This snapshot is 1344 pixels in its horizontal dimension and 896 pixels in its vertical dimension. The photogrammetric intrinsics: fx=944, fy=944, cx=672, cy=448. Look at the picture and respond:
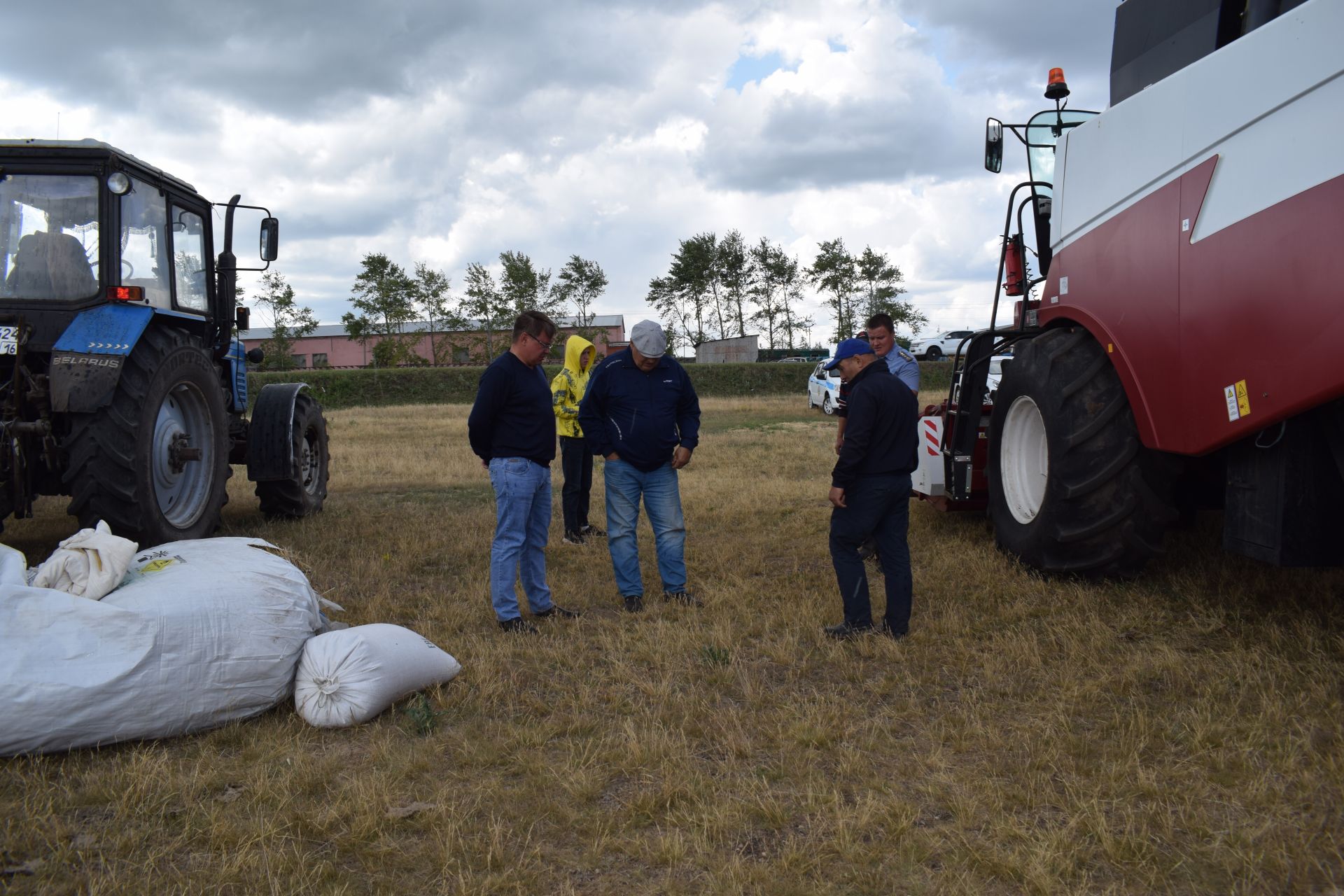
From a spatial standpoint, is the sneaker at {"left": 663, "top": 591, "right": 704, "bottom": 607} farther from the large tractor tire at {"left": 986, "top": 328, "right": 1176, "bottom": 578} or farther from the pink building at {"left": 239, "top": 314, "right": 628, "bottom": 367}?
the pink building at {"left": 239, "top": 314, "right": 628, "bottom": 367}

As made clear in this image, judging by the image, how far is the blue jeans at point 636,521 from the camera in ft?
18.1

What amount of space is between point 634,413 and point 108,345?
2.99 m

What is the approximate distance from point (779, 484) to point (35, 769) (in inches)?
318

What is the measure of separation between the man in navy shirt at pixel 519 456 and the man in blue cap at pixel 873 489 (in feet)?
5.17

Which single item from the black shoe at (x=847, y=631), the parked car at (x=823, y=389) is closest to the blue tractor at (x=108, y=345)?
the black shoe at (x=847, y=631)

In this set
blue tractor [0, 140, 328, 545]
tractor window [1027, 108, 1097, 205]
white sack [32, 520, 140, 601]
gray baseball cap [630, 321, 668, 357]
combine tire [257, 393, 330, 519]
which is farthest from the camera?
combine tire [257, 393, 330, 519]

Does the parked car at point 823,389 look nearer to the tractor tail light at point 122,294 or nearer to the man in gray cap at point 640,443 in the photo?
the man in gray cap at point 640,443

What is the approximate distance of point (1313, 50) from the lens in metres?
3.37

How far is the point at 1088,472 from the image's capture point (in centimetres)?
477

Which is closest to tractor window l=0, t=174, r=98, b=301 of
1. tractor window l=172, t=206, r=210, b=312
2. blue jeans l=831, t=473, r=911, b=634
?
tractor window l=172, t=206, r=210, b=312

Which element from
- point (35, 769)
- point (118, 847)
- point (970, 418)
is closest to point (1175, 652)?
point (970, 418)

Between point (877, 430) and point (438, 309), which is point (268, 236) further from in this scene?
point (438, 309)

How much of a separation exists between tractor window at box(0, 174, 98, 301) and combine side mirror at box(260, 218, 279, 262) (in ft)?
4.04

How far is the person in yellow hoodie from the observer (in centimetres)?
752
